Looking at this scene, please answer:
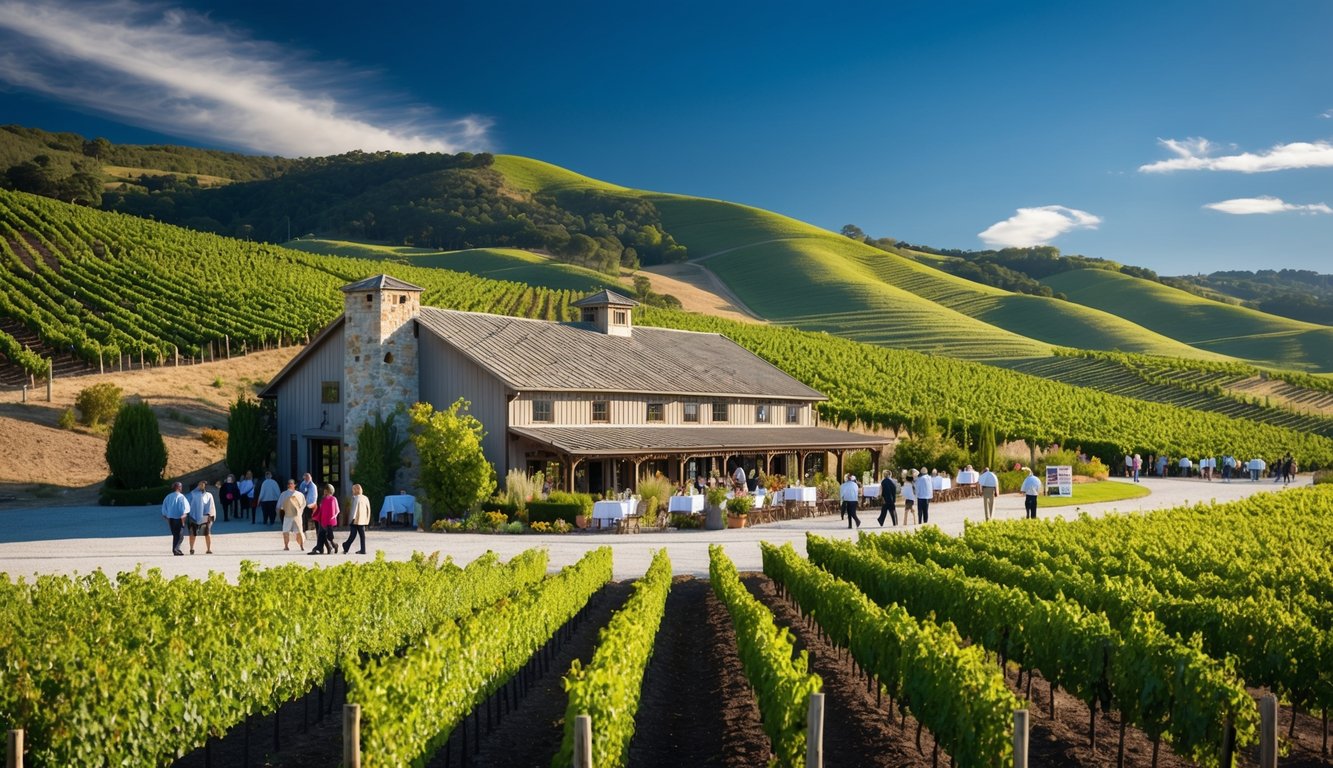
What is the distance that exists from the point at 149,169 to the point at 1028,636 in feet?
657

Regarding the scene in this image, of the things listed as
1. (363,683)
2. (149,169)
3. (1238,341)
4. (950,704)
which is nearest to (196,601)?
(363,683)

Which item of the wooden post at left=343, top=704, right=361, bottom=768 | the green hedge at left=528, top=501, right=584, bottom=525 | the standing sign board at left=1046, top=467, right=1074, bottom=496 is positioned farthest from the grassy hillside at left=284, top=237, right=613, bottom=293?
the wooden post at left=343, top=704, right=361, bottom=768

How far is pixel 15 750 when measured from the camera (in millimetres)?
6312

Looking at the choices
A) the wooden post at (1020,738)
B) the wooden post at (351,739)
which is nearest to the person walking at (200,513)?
the wooden post at (351,739)

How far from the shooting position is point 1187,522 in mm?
22312

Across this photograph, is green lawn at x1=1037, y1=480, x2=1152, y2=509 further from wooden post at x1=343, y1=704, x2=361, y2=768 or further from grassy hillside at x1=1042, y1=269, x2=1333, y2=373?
grassy hillside at x1=1042, y1=269, x2=1333, y2=373

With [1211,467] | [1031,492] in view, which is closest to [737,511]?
[1031,492]

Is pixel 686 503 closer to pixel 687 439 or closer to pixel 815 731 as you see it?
pixel 687 439

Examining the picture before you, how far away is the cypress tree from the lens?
34312mm

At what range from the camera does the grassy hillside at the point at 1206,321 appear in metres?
132

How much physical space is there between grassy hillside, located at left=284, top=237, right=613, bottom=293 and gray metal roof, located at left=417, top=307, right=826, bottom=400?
6483 centimetres

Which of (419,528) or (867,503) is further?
(867,503)

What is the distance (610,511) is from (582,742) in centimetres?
2216

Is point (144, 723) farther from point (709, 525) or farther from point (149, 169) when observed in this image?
point (149, 169)
